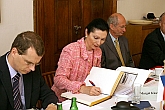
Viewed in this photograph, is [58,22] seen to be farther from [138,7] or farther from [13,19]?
[138,7]

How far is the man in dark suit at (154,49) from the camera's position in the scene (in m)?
3.59

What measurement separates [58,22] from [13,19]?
0.66m

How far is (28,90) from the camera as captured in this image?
1.91m

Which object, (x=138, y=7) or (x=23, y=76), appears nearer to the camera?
(x=23, y=76)

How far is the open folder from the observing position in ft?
6.47

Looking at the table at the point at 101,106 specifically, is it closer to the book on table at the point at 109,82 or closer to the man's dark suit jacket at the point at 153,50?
the book on table at the point at 109,82

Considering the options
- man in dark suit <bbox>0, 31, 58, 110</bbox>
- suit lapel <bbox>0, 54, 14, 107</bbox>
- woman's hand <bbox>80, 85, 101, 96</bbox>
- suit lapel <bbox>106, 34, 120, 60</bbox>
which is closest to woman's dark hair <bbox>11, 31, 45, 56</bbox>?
man in dark suit <bbox>0, 31, 58, 110</bbox>

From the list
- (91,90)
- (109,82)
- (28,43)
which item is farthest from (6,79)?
(109,82)

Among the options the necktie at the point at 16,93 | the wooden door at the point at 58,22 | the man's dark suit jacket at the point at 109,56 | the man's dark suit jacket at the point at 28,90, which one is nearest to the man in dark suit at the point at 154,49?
the man's dark suit jacket at the point at 109,56

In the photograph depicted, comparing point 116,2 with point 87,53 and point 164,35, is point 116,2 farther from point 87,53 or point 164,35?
point 87,53

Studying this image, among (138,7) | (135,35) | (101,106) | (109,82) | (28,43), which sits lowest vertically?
(101,106)

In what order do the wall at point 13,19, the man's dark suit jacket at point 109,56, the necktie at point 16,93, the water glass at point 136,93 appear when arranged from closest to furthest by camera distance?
the necktie at point 16,93
the water glass at point 136,93
the wall at point 13,19
the man's dark suit jacket at point 109,56

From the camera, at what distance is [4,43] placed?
2.76m

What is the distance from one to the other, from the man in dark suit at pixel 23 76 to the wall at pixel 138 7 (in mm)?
2555
